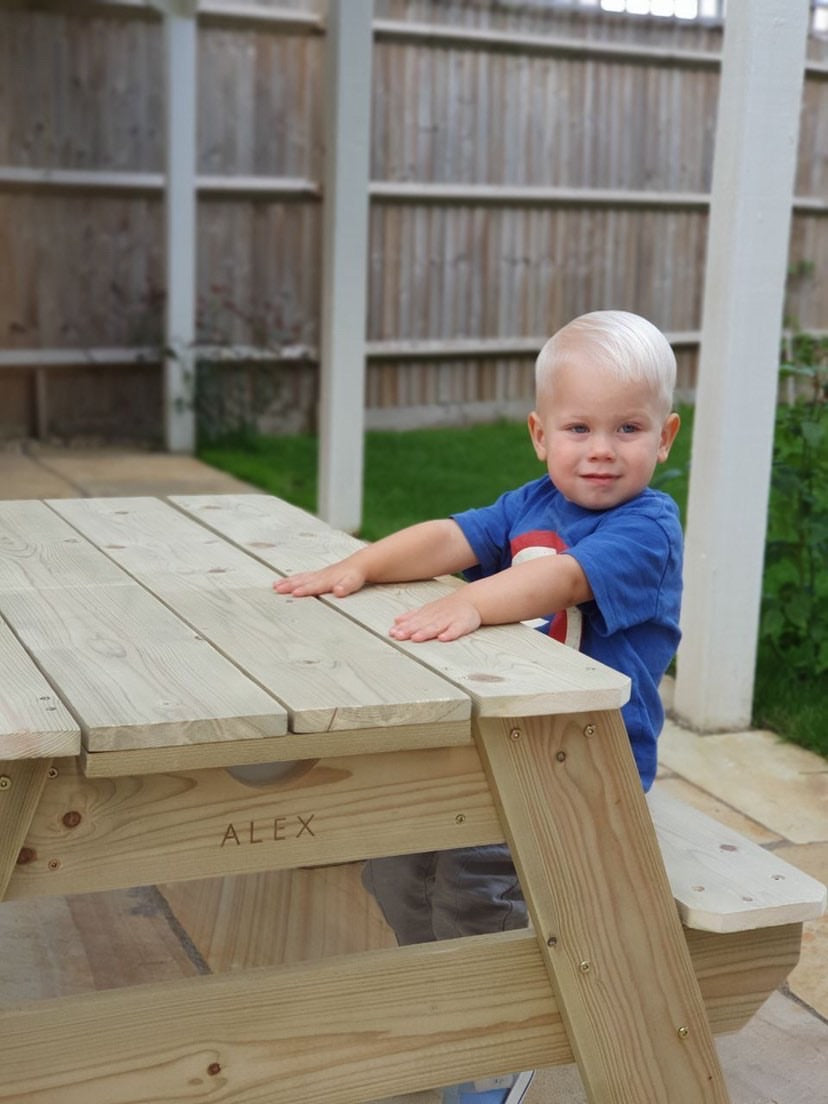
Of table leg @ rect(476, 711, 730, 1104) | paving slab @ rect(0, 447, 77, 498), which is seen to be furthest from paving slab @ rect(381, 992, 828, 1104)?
paving slab @ rect(0, 447, 77, 498)

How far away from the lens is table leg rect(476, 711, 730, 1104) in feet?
5.56

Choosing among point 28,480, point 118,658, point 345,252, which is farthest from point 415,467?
point 118,658

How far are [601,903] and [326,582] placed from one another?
64 centimetres

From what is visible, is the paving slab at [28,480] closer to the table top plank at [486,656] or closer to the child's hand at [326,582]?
the table top plank at [486,656]

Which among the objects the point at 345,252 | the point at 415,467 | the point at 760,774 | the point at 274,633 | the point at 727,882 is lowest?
the point at 415,467

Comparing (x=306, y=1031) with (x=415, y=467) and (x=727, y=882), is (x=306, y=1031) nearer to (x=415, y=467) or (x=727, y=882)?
(x=727, y=882)

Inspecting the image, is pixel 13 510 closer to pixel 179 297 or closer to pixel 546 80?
pixel 179 297

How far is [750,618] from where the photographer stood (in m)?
3.79

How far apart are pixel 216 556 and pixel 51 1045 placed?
3.11ft

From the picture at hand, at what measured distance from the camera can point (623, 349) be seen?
2037 millimetres

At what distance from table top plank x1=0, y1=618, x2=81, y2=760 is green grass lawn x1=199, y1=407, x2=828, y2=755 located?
4.15 m

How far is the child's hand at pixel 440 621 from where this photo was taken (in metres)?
1.89

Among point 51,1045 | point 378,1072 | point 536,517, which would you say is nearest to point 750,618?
point 536,517

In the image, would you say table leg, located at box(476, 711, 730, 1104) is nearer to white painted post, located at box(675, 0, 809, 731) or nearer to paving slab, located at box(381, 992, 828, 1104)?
paving slab, located at box(381, 992, 828, 1104)
